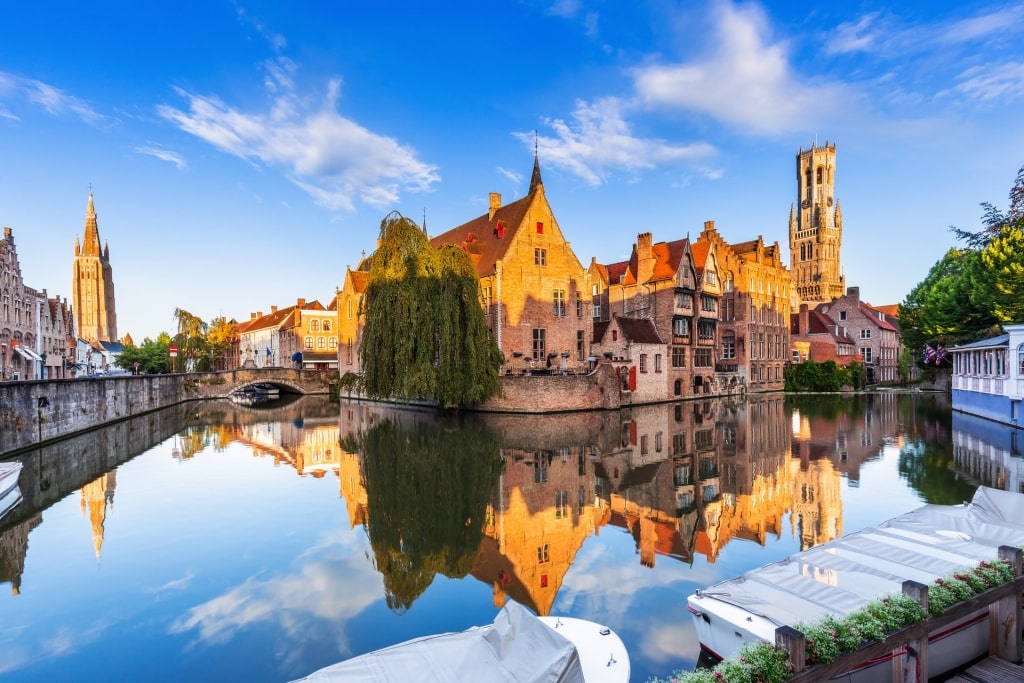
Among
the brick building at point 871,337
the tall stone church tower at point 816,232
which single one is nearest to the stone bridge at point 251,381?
the brick building at point 871,337

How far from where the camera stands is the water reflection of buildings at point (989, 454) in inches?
627

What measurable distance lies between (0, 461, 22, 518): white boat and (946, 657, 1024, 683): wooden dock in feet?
63.0

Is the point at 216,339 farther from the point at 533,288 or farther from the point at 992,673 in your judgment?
the point at 992,673

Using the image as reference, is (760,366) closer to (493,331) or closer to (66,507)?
(493,331)

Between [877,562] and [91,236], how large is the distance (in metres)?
122

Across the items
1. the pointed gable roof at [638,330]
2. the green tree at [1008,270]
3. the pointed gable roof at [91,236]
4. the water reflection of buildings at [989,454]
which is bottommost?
the water reflection of buildings at [989,454]

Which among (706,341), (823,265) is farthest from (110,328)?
(823,265)

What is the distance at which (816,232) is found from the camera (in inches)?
4104

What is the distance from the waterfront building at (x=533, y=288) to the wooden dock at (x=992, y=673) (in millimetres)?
30674

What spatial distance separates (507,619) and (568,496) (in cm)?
1050

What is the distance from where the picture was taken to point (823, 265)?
102375 millimetres

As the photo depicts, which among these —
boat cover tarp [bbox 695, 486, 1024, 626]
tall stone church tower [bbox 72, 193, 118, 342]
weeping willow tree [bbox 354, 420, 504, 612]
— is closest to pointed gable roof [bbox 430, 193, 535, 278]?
weeping willow tree [bbox 354, 420, 504, 612]

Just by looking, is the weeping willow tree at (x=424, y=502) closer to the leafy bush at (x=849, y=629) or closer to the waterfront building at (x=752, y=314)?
the leafy bush at (x=849, y=629)

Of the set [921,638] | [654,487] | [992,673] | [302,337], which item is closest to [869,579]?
[992,673]
